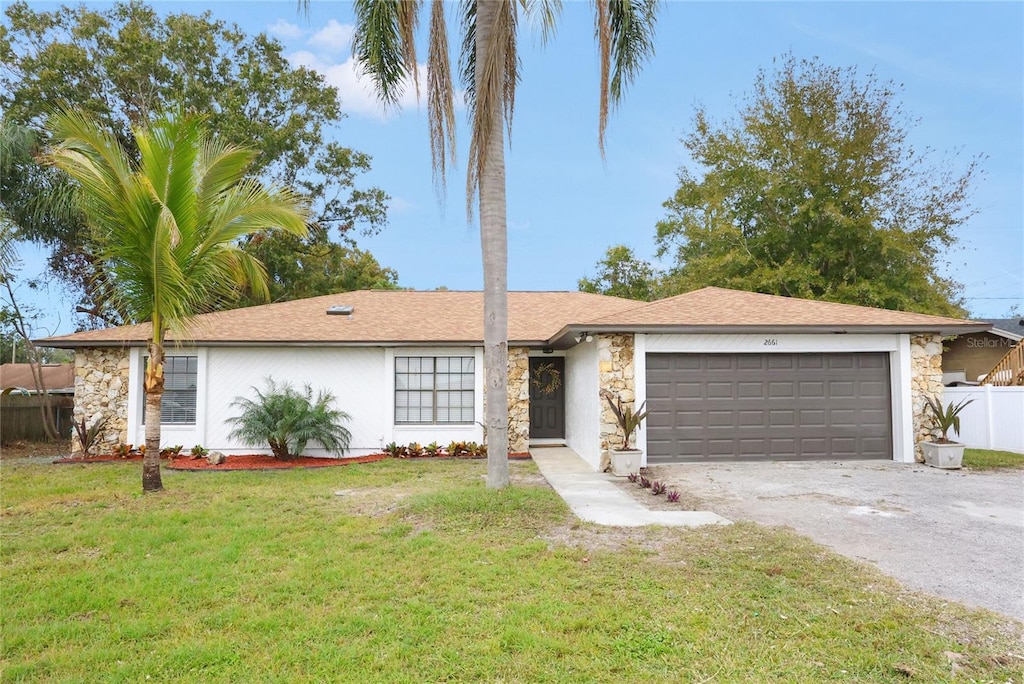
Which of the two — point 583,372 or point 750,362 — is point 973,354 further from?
point 583,372

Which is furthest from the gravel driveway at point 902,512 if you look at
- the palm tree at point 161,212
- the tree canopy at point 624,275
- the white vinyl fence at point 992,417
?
the tree canopy at point 624,275

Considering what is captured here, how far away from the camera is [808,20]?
15750 mm

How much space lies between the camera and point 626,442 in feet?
32.1

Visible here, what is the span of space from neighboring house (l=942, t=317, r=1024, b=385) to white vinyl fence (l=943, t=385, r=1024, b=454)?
7.79 metres

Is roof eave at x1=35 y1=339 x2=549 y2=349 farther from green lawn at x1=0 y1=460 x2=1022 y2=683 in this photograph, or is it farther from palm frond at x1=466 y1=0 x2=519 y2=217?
green lawn at x1=0 y1=460 x2=1022 y2=683

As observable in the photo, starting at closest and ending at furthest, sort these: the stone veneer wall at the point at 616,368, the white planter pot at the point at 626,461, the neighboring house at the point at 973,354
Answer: the white planter pot at the point at 626,461 → the stone veneer wall at the point at 616,368 → the neighboring house at the point at 973,354

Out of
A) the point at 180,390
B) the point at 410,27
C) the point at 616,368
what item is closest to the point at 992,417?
the point at 616,368

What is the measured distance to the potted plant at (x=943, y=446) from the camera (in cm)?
1007

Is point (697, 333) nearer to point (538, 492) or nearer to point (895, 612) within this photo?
point (538, 492)

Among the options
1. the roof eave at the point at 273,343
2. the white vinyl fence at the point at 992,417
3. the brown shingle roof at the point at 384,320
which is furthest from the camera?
the white vinyl fence at the point at 992,417

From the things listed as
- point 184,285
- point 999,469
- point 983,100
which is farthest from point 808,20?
point 184,285

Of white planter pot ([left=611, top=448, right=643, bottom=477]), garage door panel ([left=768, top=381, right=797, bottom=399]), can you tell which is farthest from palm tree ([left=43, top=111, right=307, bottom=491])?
garage door panel ([left=768, top=381, right=797, bottom=399])

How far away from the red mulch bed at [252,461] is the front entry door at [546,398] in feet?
6.66

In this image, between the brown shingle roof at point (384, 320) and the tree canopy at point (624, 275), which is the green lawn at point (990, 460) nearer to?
the brown shingle roof at point (384, 320)
